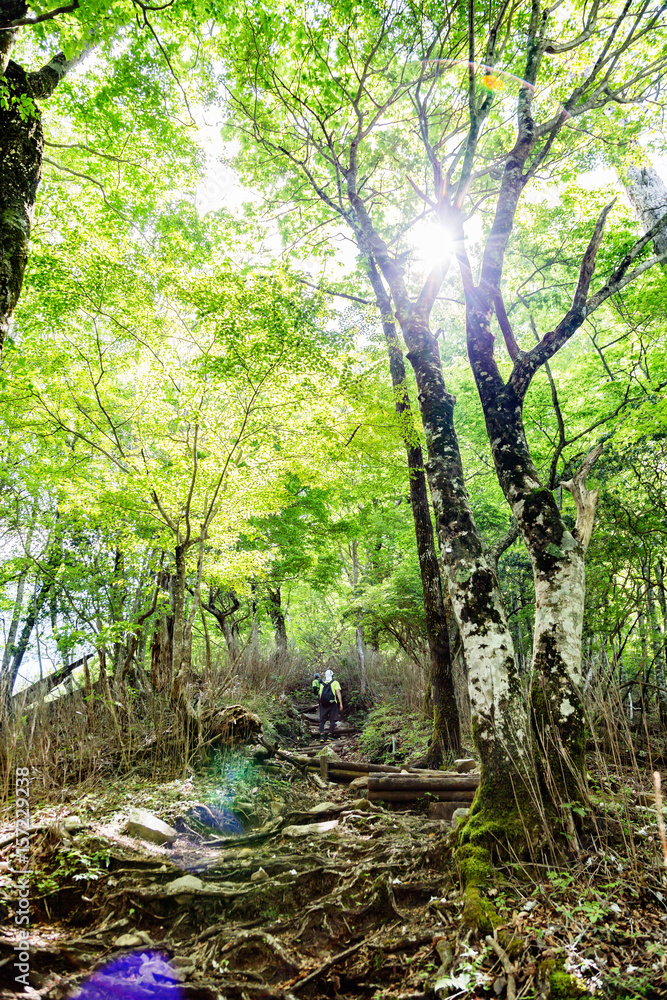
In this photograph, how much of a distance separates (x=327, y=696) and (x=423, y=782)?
498 centimetres

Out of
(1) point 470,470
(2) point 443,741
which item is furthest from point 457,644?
(1) point 470,470

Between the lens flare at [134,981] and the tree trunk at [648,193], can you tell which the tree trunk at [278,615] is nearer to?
the lens flare at [134,981]

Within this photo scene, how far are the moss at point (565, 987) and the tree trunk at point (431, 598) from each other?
4085 mm

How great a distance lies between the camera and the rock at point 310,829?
395 cm

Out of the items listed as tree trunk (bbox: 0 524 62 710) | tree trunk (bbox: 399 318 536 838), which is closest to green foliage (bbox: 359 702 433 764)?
tree trunk (bbox: 399 318 536 838)

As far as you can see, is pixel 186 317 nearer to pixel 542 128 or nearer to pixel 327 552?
pixel 542 128

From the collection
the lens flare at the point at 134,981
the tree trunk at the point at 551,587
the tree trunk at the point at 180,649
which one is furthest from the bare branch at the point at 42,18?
the lens flare at the point at 134,981

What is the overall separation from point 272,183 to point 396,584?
8337mm

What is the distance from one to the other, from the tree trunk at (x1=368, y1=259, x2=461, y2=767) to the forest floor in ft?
6.18

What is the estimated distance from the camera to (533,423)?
29.3ft

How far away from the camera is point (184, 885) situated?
120 inches

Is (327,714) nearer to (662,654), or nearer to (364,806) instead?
(364,806)

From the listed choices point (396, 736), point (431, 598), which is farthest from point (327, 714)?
point (431, 598)

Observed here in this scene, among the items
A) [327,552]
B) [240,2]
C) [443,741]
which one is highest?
[240,2]
